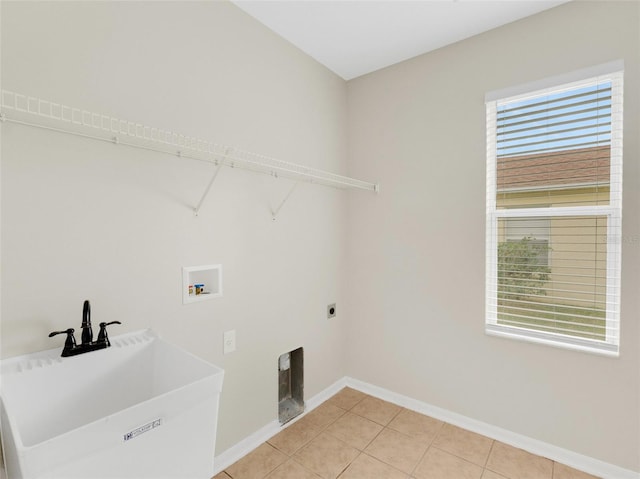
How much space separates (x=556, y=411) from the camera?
1.92 m

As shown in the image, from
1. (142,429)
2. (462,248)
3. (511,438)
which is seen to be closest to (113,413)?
(142,429)

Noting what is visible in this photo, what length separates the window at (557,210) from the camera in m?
1.78

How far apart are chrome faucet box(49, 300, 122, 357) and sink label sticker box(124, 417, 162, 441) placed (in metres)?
0.49

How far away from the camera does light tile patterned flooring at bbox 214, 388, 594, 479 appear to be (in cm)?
180

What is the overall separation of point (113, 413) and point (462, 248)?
206cm

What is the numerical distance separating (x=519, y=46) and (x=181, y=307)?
2.45 metres

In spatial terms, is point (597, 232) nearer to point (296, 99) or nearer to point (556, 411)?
point (556, 411)

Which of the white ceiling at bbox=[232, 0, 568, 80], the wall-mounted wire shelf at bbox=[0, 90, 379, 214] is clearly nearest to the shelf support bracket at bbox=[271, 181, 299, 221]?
the wall-mounted wire shelf at bbox=[0, 90, 379, 214]

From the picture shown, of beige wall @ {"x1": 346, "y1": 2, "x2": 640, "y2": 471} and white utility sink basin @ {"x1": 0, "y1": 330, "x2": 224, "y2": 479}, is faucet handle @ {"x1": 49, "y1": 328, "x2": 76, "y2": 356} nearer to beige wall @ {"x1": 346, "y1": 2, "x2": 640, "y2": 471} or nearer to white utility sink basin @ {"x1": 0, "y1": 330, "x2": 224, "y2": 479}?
white utility sink basin @ {"x1": 0, "y1": 330, "x2": 224, "y2": 479}

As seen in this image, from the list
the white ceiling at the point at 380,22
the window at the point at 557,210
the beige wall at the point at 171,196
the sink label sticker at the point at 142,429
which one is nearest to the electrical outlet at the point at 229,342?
the beige wall at the point at 171,196

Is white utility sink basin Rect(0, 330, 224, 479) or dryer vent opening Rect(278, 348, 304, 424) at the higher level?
white utility sink basin Rect(0, 330, 224, 479)

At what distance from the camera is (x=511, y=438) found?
2061 millimetres

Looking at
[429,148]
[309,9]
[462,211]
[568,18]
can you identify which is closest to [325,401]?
[462,211]

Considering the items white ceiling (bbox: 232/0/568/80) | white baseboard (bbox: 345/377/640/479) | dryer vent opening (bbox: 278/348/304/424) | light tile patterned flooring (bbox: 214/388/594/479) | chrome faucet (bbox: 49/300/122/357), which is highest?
white ceiling (bbox: 232/0/568/80)
